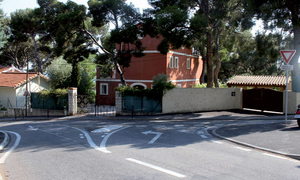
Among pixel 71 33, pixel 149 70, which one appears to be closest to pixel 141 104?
pixel 71 33

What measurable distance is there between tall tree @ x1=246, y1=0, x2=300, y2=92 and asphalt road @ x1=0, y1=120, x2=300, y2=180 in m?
10.9

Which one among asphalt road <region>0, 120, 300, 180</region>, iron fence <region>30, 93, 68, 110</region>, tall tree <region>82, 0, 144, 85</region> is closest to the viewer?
asphalt road <region>0, 120, 300, 180</region>

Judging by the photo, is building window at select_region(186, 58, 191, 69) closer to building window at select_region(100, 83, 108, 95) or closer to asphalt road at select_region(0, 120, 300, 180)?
building window at select_region(100, 83, 108, 95)

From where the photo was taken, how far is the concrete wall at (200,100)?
66.1 feet

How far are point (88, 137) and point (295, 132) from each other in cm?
895

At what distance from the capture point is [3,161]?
26.3 ft

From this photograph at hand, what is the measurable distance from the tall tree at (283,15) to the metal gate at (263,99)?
128cm

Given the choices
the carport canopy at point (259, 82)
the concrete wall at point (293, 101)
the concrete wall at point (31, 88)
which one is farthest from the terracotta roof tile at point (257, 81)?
the concrete wall at point (31, 88)

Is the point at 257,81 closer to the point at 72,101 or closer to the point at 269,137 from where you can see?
the point at 269,137

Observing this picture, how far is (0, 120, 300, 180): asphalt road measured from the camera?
20.9 feet

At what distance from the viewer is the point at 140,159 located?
7652 millimetres

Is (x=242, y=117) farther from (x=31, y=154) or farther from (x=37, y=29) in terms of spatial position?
(x=37, y=29)

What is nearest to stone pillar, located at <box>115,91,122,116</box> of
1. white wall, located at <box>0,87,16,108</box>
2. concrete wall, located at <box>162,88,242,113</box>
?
concrete wall, located at <box>162,88,242,113</box>

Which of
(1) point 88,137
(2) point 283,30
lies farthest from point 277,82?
(1) point 88,137
